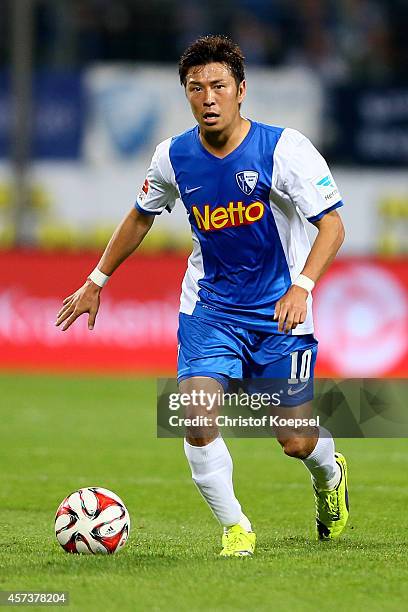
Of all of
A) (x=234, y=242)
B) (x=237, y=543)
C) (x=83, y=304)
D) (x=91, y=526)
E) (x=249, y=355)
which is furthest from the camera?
(x=83, y=304)

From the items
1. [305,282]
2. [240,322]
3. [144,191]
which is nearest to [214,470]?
[240,322]

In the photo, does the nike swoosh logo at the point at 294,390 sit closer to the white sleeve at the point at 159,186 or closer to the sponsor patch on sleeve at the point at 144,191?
the white sleeve at the point at 159,186

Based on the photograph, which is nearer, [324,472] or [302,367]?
[302,367]

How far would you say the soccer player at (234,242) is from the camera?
19.1 feet

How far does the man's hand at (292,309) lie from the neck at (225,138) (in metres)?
0.83

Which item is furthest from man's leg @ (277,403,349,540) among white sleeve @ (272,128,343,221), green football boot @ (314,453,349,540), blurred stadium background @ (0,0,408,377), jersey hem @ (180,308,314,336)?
blurred stadium background @ (0,0,408,377)

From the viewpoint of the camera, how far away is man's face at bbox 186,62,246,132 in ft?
19.1

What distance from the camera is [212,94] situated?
5.82 meters

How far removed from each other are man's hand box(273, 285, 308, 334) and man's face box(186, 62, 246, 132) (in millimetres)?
879

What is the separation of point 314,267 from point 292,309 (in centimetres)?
29

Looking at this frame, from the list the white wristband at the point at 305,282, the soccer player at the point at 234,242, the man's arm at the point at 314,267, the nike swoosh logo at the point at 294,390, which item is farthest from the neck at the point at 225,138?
the nike swoosh logo at the point at 294,390

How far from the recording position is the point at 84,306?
6.40m

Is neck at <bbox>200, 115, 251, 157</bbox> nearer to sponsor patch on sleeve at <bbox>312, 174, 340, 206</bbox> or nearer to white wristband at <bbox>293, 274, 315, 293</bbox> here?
sponsor patch on sleeve at <bbox>312, 174, 340, 206</bbox>

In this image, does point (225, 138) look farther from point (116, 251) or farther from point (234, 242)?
point (116, 251)
